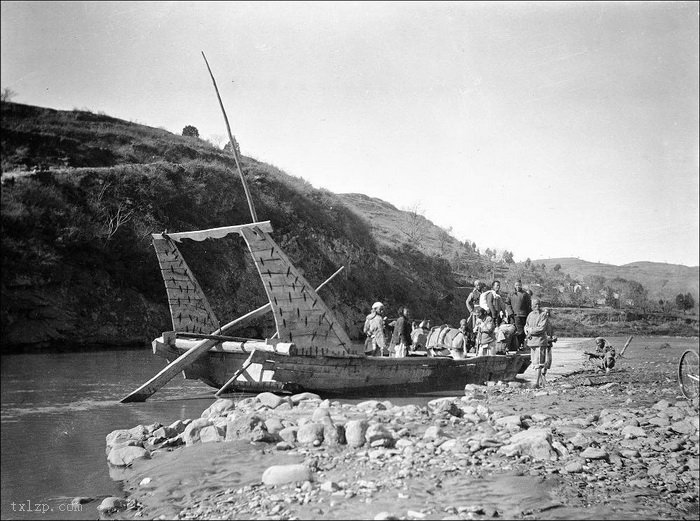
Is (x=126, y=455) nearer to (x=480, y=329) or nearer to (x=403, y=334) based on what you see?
(x=403, y=334)

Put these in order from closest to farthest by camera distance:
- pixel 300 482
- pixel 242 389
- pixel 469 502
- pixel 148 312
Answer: pixel 469 502 → pixel 300 482 → pixel 242 389 → pixel 148 312

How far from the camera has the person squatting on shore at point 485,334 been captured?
1378cm

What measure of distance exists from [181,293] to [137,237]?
48.6ft

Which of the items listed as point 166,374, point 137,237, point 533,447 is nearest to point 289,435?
point 533,447

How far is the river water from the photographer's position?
5.50 meters

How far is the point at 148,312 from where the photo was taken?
23.6 metres

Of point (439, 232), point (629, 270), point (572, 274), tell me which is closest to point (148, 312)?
point (629, 270)

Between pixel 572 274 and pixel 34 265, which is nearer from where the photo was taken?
pixel 34 265

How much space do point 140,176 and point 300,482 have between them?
26701mm

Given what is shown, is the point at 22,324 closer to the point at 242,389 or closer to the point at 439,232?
the point at 242,389

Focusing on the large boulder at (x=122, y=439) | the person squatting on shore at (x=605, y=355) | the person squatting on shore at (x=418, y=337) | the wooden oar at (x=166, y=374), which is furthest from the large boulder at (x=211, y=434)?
Answer: the person squatting on shore at (x=605, y=355)

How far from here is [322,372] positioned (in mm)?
10742

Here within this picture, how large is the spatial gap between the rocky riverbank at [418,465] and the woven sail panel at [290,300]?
250 cm

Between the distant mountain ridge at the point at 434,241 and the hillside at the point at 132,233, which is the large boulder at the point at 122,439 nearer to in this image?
the hillside at the point at 132,233
